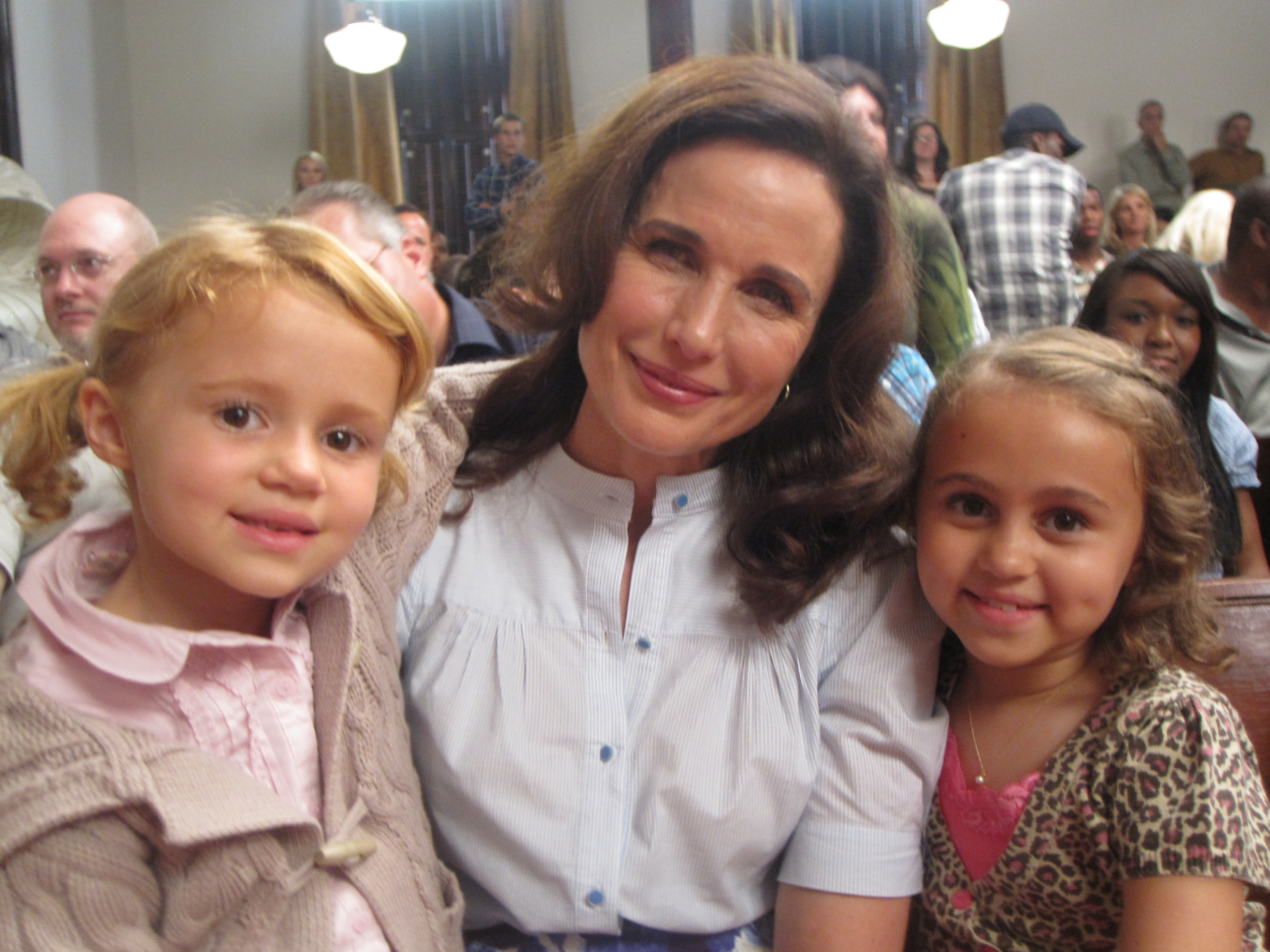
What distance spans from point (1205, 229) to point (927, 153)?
5.95 feet

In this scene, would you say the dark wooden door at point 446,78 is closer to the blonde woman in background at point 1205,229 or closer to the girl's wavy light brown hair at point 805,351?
the blonde woman in background at point 1205,229

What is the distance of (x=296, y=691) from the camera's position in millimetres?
1130

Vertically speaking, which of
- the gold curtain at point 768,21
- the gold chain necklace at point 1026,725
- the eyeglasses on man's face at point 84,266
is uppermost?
the gold curtain at point 768,21

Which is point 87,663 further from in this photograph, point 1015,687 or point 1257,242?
point 1257,242

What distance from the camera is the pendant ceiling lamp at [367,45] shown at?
24.3ft

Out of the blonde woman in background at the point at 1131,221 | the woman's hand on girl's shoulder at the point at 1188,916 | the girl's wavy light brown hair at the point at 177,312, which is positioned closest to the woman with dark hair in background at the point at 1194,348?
the woman's hand on girl's shoulder at the point at 1188,916

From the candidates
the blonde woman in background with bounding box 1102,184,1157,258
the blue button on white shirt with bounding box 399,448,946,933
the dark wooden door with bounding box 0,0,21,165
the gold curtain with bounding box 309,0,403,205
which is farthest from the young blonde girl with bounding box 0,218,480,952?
the gold curtain with bounding box 309,0,403,205

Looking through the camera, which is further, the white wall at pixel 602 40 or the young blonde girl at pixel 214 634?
the white wall at pixel 602 40

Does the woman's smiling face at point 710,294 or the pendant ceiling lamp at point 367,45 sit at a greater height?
the pendant ceiling lamp at point 367,45

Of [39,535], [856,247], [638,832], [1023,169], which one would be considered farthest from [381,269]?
[1023,169]

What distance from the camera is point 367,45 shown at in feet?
24.6

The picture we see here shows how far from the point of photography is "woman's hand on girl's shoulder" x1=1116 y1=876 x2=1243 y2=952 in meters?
1.12

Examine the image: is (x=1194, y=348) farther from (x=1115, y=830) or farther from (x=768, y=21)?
(x=768, y=21)

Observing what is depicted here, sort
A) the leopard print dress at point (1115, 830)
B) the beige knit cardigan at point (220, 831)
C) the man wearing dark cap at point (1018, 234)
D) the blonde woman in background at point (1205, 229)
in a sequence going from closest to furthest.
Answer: the beige knit cardigan at point (220, 831) < the leopard print dress at point (1115, 830) < the man wearing dark cap at point (1018, 234) < the blonde woman in background at point (1205, 229)
